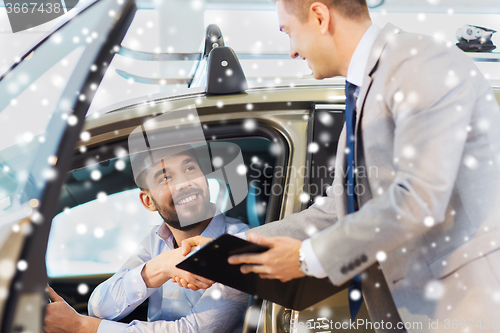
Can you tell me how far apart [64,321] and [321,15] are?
1468mm

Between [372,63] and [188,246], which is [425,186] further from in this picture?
[188,246]

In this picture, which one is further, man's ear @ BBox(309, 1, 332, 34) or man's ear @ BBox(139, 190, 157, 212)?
man's ear @ BBox(139, 190, 157, 212)

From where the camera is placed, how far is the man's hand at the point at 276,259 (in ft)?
3.32

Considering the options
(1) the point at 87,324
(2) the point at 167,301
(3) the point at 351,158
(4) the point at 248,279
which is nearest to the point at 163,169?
(2) the point at 167,301

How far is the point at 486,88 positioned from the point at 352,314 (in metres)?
0.73

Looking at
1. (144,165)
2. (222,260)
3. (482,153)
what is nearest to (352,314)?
(222,260)

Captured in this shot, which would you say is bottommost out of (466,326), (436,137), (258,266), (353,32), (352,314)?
(352,314)

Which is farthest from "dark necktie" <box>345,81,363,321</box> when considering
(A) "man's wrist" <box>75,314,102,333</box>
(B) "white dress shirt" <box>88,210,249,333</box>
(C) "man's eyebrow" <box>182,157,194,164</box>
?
(A) "man's wrist" <box>75,314,102,333</box>

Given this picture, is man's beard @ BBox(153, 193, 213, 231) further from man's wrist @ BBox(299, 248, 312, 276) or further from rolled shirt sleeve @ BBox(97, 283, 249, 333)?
man's wrist @ BBox(299, 248, 312, 276)

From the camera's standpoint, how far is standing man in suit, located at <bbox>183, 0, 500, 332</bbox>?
0.89 meters

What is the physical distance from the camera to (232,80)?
1659 mm

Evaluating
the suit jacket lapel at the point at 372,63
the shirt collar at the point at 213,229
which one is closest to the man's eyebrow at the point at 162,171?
the shirt collar at the point at 213,229

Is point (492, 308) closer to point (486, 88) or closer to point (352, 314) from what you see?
point (352, 314)

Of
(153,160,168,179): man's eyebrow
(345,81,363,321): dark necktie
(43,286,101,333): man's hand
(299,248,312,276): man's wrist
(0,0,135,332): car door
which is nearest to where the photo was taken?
(0,0,135,332): car door
